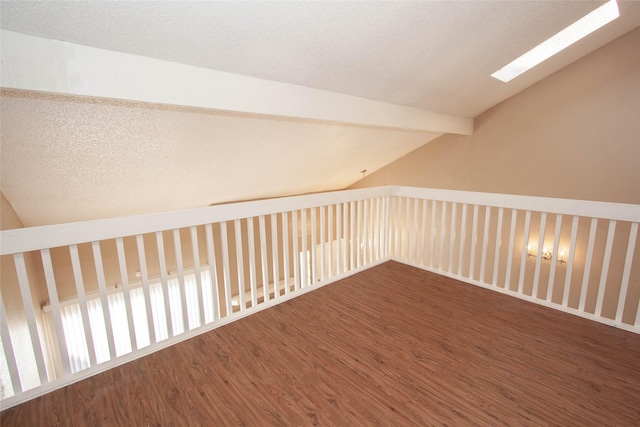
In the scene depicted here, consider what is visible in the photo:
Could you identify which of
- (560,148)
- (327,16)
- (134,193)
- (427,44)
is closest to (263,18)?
(327,16)

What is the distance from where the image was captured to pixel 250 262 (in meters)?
2.43

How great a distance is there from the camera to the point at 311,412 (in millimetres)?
1508

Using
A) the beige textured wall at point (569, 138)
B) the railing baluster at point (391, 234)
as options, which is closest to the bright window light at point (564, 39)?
the beige textured wall at point (569, 138)

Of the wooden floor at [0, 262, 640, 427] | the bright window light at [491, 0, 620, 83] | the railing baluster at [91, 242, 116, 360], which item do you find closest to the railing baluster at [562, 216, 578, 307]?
the wooden floor at [0, 262, 640, 427]

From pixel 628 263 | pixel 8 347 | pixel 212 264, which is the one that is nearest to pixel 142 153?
pixel 212 264

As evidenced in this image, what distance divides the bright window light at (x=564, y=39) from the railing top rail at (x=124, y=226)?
298cm

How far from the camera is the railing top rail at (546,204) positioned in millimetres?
2029

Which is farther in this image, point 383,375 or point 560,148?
point 560,148

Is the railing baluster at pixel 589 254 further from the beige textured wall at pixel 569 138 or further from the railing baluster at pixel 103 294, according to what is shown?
Answer: the railing baluster at pixel 103 294

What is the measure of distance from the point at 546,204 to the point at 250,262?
238 cm

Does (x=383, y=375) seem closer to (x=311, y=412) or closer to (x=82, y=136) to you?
(x=311, y=412)

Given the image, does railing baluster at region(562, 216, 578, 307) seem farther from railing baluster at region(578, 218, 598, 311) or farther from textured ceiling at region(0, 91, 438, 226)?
textured ceiling at region(0, 91, 438, 226)

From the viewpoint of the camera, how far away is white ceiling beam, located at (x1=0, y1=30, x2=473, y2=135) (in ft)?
4.60

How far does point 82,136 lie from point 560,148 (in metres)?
5.34
